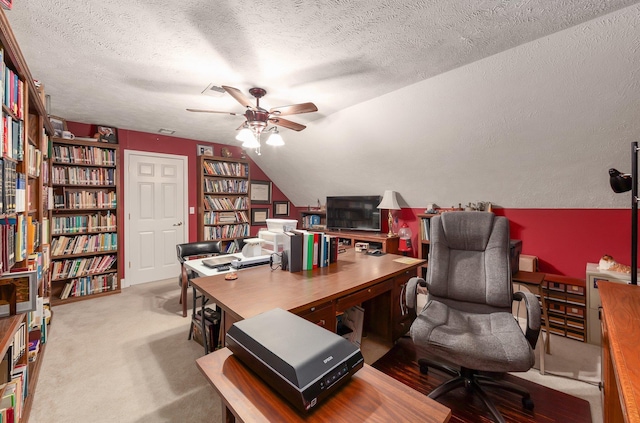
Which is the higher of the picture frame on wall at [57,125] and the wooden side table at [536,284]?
the picture frame on wall at [57,125]

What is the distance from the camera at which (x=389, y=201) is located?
12.9 ft

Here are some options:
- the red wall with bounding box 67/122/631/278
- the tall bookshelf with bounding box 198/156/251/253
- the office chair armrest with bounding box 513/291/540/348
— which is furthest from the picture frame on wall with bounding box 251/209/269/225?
the office chair armrest with bounding box 513/291/540/348

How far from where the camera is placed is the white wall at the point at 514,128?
75.5 inches

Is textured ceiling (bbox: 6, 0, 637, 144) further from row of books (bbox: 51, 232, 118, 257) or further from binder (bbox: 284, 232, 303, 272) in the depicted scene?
row of books (bbox: 51, 232, 118, 257)

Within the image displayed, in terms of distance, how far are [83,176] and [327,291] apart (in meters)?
3.81

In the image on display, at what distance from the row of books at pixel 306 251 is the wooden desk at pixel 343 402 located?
1.20m

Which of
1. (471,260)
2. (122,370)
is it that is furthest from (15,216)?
(471,260)

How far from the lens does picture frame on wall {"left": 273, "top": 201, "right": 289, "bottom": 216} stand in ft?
19.0

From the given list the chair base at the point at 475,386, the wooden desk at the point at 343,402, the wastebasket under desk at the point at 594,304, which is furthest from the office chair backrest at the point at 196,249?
the wastebasket under desk at the point at 594,304

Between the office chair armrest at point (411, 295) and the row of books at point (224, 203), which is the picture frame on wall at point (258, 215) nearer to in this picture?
the row of books at point (224, 203)

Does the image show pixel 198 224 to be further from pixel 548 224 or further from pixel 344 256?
pixel 548 224

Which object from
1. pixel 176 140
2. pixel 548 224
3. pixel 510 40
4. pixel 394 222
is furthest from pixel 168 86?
pixel 548 224

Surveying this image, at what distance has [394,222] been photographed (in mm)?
4203

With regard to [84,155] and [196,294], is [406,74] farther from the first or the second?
[84,155]
